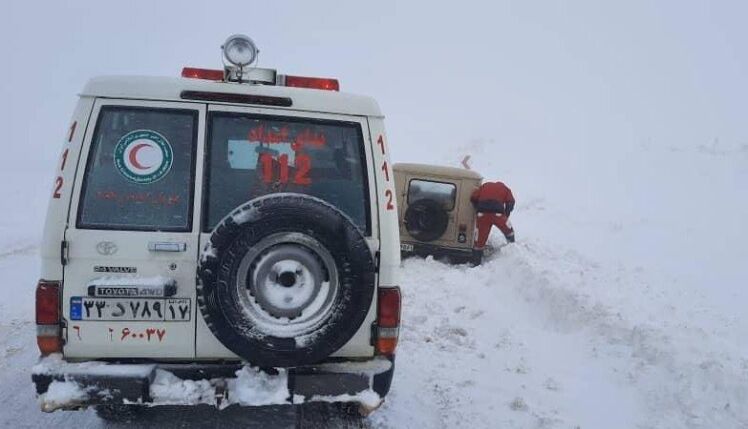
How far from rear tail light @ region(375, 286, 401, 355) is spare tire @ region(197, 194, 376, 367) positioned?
23 cm

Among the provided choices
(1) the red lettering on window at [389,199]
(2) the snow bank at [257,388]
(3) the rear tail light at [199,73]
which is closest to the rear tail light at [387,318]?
(1) the red lettering on window at [389,199]

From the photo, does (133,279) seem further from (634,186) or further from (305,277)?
(634,186)

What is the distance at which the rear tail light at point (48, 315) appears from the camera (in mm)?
3297

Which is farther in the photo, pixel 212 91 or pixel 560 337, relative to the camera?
pixel 560 337

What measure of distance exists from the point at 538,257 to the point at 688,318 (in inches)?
155

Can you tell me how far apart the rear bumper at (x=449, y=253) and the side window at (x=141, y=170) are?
23.8 feet

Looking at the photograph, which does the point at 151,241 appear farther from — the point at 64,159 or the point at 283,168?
the point at 283,168

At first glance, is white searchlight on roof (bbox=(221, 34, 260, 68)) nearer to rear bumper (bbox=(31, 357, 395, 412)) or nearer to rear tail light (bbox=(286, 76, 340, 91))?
rear tail light (bbox=(286, 76, 340, 91))

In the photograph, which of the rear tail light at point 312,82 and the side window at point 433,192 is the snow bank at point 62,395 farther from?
the side window at point 433,192

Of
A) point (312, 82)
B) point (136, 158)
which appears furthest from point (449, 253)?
point (136, 158)

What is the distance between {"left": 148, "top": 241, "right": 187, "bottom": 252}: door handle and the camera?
133 inches

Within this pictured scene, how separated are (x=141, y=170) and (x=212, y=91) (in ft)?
2.10

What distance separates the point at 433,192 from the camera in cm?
1057

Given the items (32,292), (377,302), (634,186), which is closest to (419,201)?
(32,292)
